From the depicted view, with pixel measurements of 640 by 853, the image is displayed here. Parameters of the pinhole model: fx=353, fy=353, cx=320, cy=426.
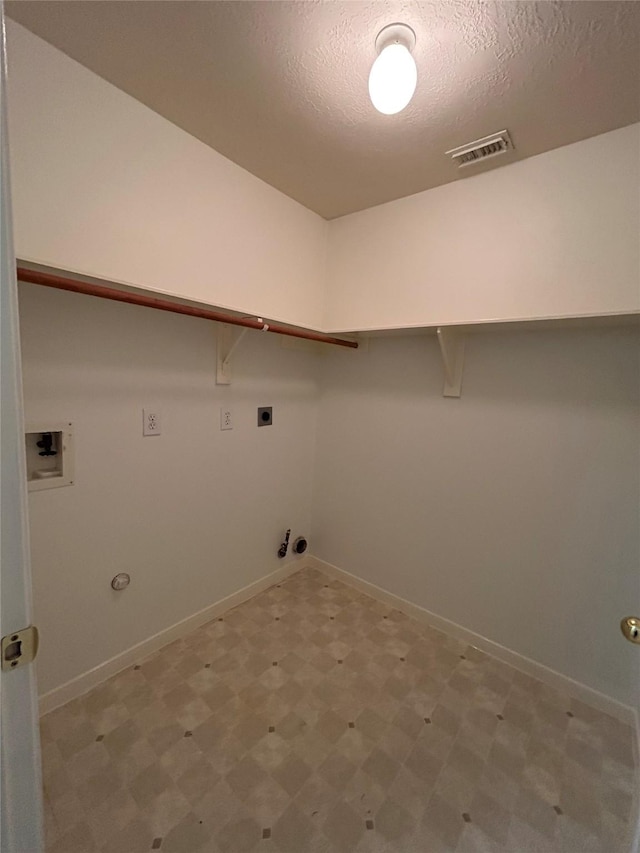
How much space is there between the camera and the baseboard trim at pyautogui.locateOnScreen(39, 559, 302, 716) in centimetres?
146

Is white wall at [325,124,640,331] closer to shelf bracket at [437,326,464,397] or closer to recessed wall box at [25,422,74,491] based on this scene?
shelf bracket at [437,326,464,397]

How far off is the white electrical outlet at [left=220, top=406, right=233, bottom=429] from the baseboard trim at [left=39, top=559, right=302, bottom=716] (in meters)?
1.02

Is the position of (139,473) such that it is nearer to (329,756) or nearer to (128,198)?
(128,198)

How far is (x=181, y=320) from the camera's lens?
1.70 metres

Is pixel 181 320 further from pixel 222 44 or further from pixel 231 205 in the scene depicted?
pixel 222 44

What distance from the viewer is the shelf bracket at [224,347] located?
71.4 inches

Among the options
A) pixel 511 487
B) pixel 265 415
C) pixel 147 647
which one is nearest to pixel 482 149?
pixel 511 487

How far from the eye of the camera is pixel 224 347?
1843 millimetres

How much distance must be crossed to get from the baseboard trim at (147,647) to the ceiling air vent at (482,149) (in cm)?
246

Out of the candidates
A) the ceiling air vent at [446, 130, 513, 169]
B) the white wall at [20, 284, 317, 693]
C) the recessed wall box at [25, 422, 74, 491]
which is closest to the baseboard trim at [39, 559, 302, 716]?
the white wall at [20, 284, 317, 693]

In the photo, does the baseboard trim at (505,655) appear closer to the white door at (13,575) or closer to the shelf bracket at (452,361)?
the shelf bracket at (452,361)

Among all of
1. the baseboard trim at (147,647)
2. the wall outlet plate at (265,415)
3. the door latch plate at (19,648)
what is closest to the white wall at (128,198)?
the wall outlet plate at (265,415)

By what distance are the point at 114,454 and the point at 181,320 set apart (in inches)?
27.2

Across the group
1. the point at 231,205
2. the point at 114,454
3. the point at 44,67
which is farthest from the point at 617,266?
the point at 114,454
